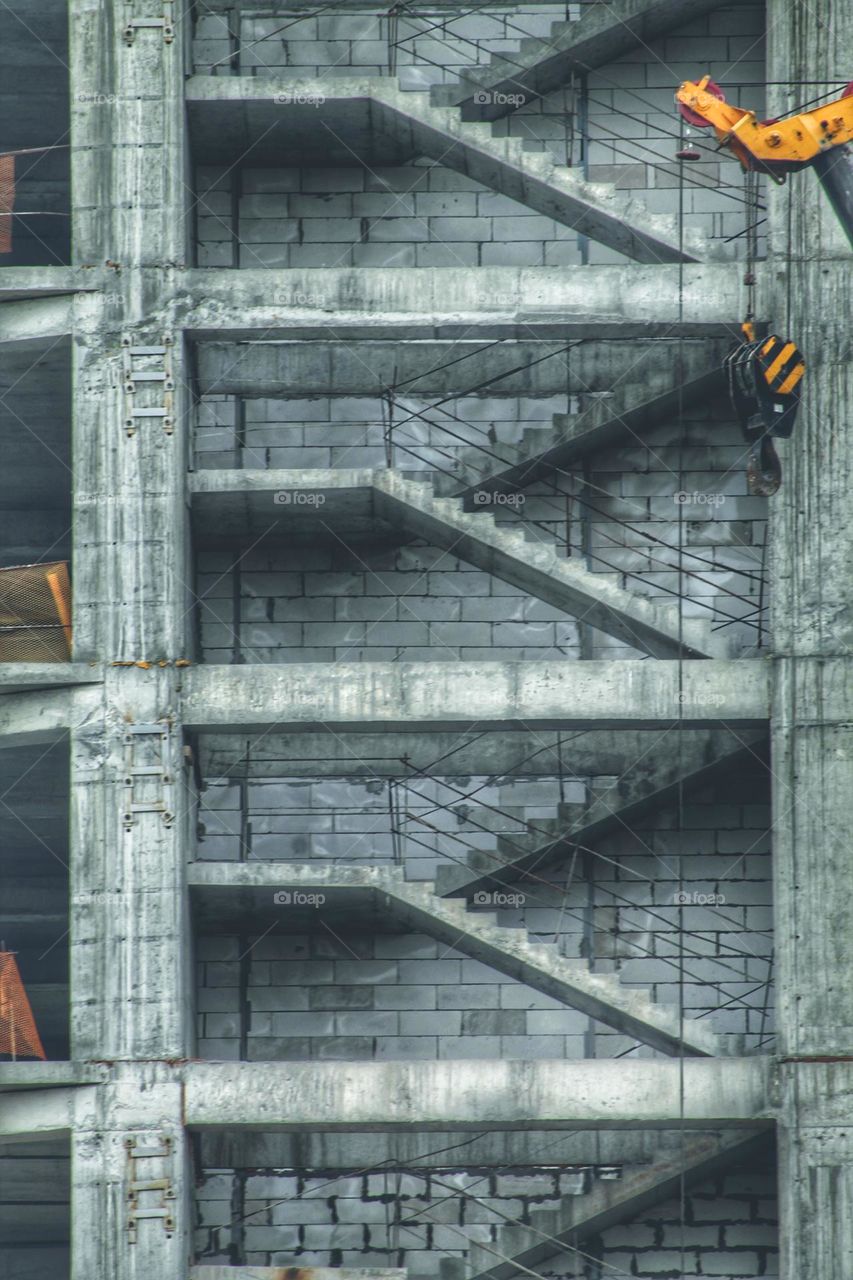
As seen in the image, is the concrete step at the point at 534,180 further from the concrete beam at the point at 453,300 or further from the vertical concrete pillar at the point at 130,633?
the vertical concrete pillar at the point at 130,633

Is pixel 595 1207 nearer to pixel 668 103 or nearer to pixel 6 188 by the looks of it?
pixel 6 188

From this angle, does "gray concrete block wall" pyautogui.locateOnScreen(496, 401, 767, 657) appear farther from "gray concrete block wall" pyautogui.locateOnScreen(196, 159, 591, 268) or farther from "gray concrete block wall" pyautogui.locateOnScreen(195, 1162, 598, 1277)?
"gray concrete block wall" pyautogui.locateOnScreen(195, 1162, 598, 1277)

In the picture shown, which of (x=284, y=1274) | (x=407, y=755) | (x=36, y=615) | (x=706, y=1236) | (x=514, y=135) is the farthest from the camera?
(x=514, y=135)

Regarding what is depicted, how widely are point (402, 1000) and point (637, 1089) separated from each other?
12.7 feet

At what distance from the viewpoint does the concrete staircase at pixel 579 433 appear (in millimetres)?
23922

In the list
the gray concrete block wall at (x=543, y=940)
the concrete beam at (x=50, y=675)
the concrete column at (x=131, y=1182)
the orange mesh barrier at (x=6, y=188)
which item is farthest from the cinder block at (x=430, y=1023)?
the orange mesh barrier at (x=6, y=188)

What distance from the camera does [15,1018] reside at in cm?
2194

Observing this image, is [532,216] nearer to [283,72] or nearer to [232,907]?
[283,72]

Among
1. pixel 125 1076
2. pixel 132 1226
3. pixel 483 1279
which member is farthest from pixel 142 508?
pixel 483 1279

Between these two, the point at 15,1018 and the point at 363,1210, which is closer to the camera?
the point at 15,1018

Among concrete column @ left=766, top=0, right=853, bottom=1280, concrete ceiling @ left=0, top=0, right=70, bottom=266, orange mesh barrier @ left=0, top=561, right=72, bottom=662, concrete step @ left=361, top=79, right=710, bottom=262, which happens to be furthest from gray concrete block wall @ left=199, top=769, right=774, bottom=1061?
concrete ceiling @ left=0, top=0, right=70, bottom=266

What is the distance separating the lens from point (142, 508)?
22.2 meters

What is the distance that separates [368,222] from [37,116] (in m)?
4.79

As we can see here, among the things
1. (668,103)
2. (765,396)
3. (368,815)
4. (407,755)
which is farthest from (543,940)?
(668,103)
